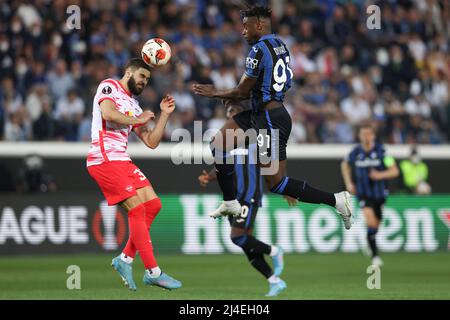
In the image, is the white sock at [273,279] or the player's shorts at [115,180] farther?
the white sock at [273,279]

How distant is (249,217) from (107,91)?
314cm

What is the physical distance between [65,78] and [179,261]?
4945mm

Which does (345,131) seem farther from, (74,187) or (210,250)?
(74,187)

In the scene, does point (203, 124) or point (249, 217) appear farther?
point (203, 124)

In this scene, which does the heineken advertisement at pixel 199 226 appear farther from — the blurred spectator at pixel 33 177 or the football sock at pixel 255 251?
the football sock at pixel 255 251

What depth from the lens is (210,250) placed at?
21078mm

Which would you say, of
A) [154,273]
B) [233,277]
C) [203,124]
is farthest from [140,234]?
[203,124]

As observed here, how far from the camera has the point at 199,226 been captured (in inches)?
821

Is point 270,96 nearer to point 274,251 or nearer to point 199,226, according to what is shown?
point 274,251

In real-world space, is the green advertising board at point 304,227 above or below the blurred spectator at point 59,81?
below

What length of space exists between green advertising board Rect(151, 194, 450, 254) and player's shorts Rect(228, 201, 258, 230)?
663 cm

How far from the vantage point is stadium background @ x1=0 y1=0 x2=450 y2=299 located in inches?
790

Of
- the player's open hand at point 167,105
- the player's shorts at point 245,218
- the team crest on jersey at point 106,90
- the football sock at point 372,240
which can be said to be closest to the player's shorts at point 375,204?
the football sock at point 372,240

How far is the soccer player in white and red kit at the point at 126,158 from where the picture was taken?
11711mm
